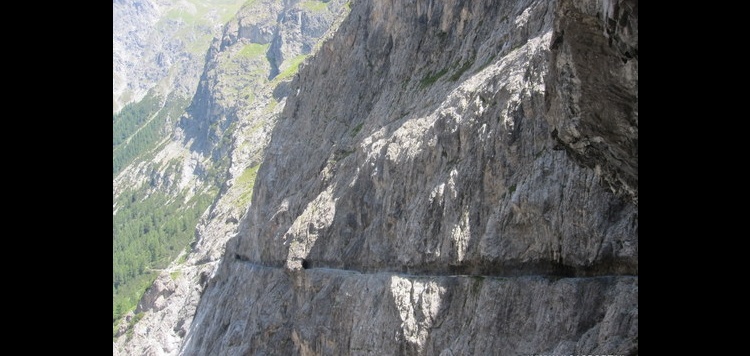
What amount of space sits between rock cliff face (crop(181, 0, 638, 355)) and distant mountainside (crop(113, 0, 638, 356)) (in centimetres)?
10

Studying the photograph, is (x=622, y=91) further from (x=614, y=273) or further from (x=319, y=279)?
(x=319, y=279)

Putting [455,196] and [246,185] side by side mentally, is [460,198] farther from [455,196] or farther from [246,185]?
[246,185]

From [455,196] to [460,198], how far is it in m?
0.56

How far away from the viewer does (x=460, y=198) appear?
4031 cm

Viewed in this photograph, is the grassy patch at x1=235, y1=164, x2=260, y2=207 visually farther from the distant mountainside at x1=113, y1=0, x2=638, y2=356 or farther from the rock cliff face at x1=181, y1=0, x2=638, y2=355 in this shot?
the rock cliff face at x1=181, y1=0, x2=638, y2=355

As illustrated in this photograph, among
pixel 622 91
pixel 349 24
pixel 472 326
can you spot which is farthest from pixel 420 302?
pixel 349 24

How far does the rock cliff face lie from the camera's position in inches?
794

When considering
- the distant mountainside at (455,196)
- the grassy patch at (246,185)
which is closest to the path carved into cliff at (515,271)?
the distant mountainside at (455,196)

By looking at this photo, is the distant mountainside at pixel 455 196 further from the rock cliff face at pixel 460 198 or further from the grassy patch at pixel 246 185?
the grassy patch at pixel 246 185

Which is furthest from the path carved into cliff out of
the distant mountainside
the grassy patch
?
the grassy patch

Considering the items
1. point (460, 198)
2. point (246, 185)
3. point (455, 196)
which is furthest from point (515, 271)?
point (246, 185)
